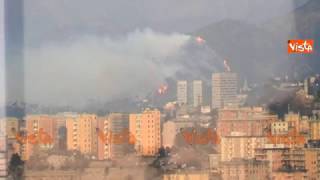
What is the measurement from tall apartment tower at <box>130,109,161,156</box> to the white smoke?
0.14 meters

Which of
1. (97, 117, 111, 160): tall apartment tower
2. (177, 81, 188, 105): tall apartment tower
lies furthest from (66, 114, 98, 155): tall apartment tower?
(177, 81, 188, 105): tall apartment tower

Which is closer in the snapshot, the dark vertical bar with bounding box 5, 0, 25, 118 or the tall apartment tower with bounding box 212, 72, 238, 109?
the dark vertical bar with bounding box 5, 0, 25, 118

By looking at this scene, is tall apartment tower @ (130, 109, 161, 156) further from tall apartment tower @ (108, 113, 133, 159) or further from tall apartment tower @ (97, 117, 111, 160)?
tall apartment tower @ (97, 117, 111, 160)

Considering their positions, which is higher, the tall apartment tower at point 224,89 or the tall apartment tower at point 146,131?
the tall apartment tower at point 224,89

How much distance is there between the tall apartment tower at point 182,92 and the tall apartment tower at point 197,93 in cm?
5

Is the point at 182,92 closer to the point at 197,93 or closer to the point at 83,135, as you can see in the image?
the point at 197,93

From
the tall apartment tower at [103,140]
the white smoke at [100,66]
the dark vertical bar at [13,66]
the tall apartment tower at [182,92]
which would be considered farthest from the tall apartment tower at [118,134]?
the dark vertical bar at [13,66]

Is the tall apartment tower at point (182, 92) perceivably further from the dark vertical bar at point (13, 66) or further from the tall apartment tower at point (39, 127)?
the dark vertical bar at point (13, 66)

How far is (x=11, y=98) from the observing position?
15.0 feet

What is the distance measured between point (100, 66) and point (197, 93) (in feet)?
1.98

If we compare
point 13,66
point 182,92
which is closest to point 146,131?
point 182,92

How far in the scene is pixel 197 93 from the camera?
15.5 feet

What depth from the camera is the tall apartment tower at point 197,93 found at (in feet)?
15.5

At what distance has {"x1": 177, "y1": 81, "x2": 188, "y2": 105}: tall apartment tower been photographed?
4.70 metres
